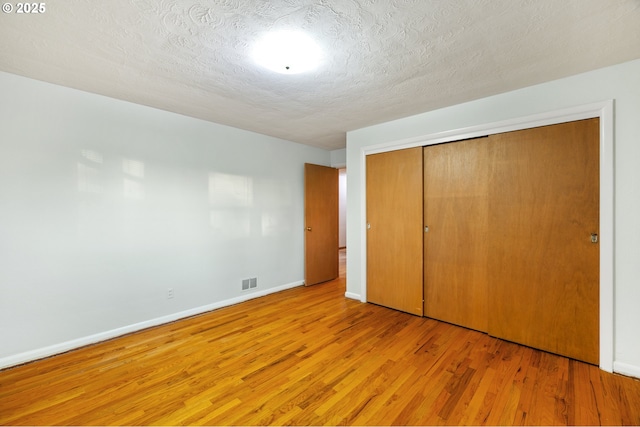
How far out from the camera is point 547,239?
7.88 feet

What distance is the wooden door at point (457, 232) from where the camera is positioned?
2.82 m

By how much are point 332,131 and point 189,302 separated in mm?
A: 2980

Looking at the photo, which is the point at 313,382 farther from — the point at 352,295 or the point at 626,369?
the point at 626,369

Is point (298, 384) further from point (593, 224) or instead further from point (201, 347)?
point (593, 224)

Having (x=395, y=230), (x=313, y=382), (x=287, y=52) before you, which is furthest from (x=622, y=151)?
(x=313, y=382)

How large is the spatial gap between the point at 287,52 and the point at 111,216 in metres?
2.39

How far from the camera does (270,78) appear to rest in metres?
2.28

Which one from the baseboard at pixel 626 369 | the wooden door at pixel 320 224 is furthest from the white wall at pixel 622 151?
the wooden door at pixel 320 224

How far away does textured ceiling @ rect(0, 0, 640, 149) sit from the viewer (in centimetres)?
151

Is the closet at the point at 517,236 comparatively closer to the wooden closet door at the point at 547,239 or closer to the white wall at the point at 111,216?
the wooden closet door at the point at 547,239

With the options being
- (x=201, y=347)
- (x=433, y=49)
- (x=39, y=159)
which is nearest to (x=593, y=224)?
(x=433, y=49)

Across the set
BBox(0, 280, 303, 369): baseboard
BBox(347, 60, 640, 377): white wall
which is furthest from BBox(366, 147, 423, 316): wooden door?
BBox(0, 280, 303, 369): baseboard

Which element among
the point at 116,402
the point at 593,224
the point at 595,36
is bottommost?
→ the point at 116,402

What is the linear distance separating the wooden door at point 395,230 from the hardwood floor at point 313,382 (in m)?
0.59
